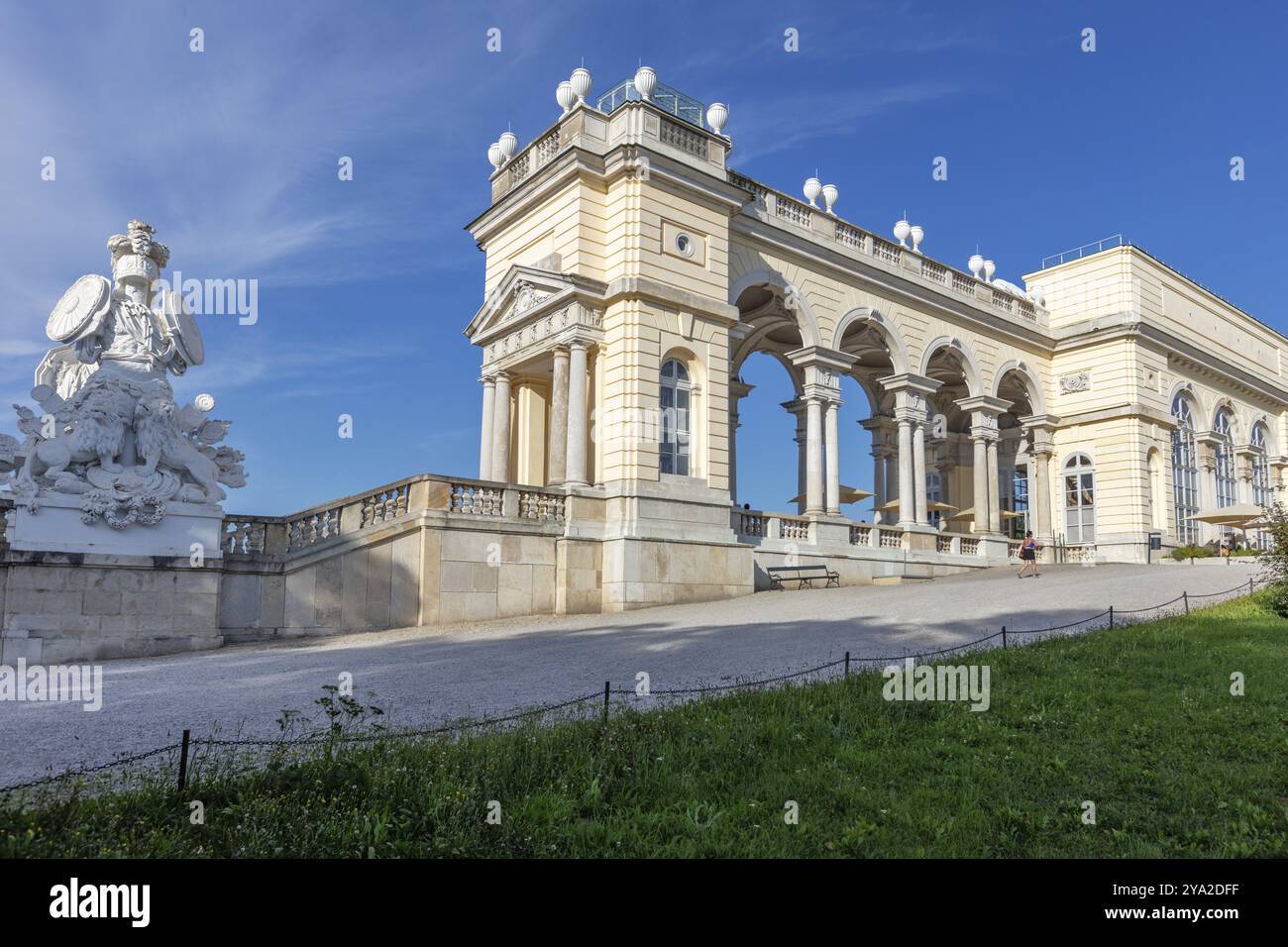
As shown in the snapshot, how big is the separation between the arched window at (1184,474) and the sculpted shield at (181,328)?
107ft

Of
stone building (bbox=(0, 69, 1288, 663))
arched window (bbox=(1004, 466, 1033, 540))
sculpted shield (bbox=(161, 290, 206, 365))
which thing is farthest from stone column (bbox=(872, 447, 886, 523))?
sculpted shield (bbox=(161, 290, 206, 365))

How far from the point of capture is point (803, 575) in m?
24.5

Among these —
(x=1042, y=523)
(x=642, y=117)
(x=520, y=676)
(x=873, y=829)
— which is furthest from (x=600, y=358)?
(x=1042, y=523)

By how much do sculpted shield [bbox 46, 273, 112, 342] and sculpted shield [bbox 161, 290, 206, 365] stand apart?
88 centimetres

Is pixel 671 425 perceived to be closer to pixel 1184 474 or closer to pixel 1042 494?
pixel 1042 494

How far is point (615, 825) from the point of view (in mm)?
5848

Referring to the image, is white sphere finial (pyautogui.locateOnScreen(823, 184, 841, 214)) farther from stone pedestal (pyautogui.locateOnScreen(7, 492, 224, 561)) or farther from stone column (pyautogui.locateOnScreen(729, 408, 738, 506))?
stone pedestal (pyautogui.locateOnScreen(7, 492, 224, 561))

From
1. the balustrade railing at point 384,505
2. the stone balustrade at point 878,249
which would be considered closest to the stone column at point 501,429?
the balustrade railing at point 384,505

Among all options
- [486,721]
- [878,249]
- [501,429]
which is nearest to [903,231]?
[878,249]

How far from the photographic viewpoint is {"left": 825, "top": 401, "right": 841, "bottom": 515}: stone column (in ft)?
86.5

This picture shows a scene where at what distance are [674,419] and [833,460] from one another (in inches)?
235
